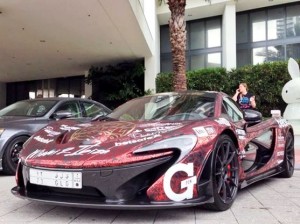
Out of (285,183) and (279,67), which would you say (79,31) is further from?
(285,183)

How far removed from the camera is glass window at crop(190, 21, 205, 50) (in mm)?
20969

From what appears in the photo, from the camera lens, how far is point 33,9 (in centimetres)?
1076

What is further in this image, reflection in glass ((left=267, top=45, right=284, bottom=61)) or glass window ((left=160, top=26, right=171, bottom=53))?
glass window ((left=160, top=26, right=171, bottom=53))

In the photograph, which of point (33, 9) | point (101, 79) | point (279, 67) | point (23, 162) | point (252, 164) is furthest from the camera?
point (101, 79)

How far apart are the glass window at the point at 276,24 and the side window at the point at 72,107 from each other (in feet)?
49.3

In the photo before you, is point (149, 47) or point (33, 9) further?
point (149, 47)

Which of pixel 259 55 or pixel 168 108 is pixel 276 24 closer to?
pixel 259 55

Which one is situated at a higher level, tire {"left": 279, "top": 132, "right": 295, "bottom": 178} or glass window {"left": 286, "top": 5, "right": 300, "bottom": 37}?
glass window {"left": 286, "top": 5, "right": 300, "bottom": 37}

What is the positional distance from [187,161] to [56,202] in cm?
112

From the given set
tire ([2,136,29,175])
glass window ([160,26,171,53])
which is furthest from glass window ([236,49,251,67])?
tire ([2,136,29,175])

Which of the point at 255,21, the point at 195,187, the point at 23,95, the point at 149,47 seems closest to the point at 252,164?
the point at 195,187

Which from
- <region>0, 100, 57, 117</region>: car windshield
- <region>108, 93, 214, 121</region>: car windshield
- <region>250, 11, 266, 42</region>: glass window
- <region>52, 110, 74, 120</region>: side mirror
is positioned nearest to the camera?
<region>108, 93, 214, 121</region>: car windshield

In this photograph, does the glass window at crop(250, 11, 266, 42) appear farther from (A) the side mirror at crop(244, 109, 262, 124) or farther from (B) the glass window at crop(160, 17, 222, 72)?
(A) the side mirror at crop(244, 109, 262, 124)

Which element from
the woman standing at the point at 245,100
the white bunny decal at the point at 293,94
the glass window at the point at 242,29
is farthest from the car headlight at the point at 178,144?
the glass window at the point at 242,29
